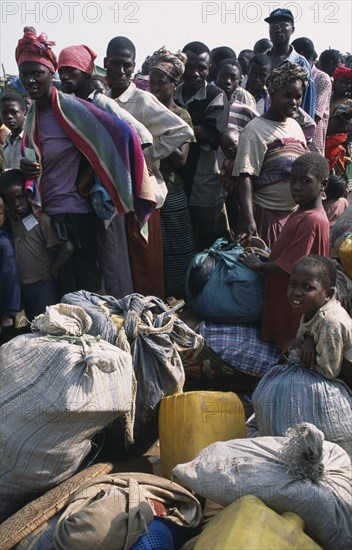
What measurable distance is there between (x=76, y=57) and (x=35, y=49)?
35cm

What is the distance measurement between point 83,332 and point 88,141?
4.77 feet

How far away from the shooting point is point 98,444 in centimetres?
349

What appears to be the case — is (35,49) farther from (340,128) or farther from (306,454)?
(340,128)

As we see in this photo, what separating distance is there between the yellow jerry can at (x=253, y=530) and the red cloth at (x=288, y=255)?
1.78 m

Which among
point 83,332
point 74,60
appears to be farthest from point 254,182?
point 83,332

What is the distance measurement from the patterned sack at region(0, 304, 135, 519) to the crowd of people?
1.18m

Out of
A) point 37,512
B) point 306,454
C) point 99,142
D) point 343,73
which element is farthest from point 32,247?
point 343,73

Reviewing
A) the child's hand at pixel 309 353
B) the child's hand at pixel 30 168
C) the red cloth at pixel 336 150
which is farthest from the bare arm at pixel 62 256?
the red cloth at pixel 336 150

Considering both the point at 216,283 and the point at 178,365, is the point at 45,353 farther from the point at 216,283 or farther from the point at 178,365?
the point at 216,283

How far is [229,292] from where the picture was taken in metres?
4.36

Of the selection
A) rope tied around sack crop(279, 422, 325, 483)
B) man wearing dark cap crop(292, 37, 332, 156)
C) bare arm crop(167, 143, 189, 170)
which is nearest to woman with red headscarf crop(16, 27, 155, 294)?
bare arm crop(167, 143, 189, 170)

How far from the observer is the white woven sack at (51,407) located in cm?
300

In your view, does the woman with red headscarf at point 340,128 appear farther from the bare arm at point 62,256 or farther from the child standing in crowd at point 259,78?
the bare arm at point 62,256

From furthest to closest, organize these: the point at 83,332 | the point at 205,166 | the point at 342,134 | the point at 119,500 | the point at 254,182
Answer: the point at 342,134
the point at 205,166
the point at 254,182
the point at 83,332
the point at 119,500
